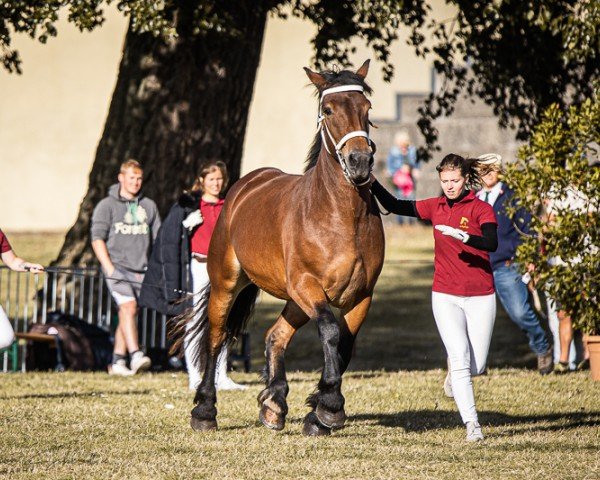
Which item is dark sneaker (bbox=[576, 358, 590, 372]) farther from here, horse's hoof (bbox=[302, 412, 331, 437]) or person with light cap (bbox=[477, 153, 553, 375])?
horse's hoof (bbox=[302, 412, 331, 437])

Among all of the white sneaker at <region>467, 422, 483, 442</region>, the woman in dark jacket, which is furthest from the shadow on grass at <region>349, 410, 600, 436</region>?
the woman in dark jacket

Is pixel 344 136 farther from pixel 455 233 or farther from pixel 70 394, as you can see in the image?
pixel 70 394

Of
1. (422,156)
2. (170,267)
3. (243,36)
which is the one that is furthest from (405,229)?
(170,267)

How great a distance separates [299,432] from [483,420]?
1.61 m

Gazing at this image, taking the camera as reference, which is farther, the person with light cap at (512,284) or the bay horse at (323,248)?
the person with light cap at (512,284)

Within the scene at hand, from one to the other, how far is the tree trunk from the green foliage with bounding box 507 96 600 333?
524 cm

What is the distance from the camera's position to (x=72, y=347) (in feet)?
41.1

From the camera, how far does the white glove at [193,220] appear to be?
10.6 m

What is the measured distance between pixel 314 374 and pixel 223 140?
3.38m

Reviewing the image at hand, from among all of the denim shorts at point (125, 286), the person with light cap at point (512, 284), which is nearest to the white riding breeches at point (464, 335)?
the person with light cap at point (512, 284)

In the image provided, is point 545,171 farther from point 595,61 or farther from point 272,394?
point 595,61

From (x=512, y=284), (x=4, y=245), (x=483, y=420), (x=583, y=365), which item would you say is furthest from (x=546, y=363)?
(x=4, y=245)

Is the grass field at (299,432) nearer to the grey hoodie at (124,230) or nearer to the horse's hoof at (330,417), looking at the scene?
the horse's hoof at (330,417)

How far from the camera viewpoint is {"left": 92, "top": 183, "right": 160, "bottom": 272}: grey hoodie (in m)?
12.0
